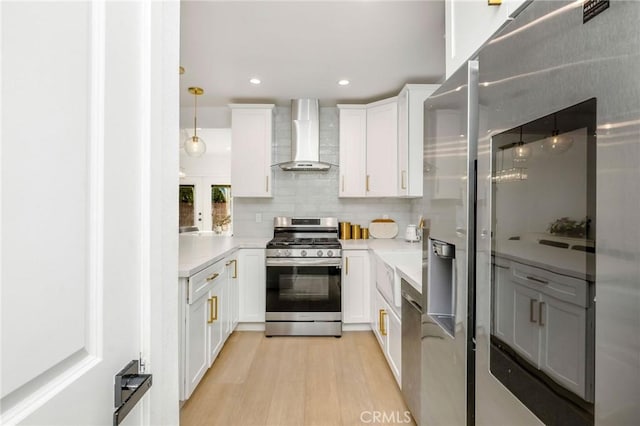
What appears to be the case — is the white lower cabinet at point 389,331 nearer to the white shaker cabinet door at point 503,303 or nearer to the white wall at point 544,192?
the white shaker cabinet door at point 503,303

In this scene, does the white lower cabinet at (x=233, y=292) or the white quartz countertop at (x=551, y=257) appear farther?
→ the white lower cabinet at (x=233, y=292)

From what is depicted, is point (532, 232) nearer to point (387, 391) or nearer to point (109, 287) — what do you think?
point (109, 287)

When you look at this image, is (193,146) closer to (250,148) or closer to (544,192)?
(250,148)

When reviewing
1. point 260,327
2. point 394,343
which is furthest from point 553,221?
point 260,327

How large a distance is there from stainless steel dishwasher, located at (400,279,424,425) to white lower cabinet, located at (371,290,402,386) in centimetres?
21

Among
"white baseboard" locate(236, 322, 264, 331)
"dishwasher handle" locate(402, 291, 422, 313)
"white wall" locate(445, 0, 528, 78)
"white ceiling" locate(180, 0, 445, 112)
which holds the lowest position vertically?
"white baseboard" locate(236, 322, 264, 331)

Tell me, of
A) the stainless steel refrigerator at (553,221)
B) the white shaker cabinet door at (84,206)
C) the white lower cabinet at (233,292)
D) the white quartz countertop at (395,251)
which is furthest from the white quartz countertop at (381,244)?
the white shaker cabinet door at (84,206)

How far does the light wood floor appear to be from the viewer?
1946 mm

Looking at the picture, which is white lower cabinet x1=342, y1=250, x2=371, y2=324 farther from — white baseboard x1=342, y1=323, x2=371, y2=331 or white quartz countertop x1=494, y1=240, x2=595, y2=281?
white quartz countertop x1=494, y1=240, x2=595, y2=281

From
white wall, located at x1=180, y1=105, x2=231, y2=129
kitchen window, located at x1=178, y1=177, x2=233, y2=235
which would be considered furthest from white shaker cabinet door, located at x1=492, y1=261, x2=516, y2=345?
kitchen window, located at x1=178, y1=177, x2=233, y2=235

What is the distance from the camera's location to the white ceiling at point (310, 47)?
6.77 ft

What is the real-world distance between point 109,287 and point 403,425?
1.98 metres

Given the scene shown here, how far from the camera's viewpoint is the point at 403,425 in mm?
1889

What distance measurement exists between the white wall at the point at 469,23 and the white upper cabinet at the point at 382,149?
2.03m
